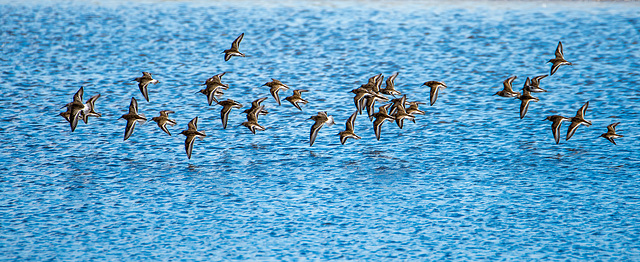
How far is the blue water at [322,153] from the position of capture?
55.7ft

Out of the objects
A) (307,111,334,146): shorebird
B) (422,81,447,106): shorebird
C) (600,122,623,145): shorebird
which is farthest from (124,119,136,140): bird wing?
(600,122,623,145): shorebird

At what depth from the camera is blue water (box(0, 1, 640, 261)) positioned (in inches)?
669

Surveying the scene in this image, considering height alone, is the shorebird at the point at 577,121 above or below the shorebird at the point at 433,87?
below

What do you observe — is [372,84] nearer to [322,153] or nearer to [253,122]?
[322,153]

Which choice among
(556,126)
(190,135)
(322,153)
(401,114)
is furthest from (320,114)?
(556,126)

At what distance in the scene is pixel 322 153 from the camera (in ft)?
74.7

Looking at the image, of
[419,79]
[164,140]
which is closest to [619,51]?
[419,79]

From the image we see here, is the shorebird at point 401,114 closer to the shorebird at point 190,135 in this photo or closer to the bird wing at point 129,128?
the shorebird at point 190,135

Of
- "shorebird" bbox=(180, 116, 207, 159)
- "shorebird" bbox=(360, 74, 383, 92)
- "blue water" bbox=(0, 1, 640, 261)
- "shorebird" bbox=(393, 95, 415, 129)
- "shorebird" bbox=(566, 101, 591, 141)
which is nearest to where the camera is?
"blue water" bbox=(0, 1, 640, 261)

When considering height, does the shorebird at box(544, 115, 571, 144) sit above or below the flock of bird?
below

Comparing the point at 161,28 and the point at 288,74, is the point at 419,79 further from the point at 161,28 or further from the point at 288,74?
the point at 161,28

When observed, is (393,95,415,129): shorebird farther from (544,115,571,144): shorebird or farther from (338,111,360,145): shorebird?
(544,115,571,144): shorebird

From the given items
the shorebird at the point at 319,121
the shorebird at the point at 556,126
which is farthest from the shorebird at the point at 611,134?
the shorebird at the point at 319,121

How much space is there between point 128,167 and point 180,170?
1482 mm
